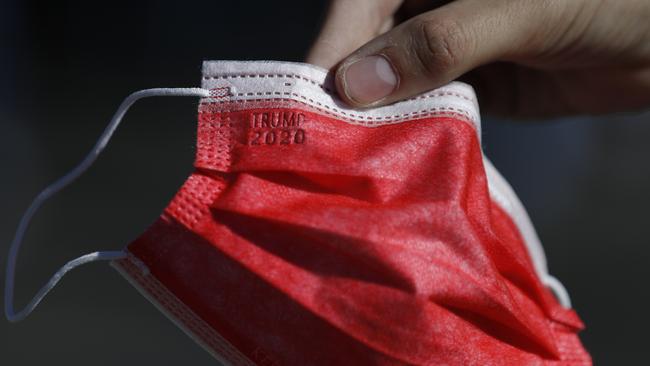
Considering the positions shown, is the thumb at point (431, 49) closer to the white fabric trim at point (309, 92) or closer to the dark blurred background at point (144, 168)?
the white fabric trim at point (309, 92)

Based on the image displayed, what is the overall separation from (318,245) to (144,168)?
241 cm

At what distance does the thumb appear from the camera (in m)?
1.04

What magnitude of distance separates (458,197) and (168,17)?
13.9ft

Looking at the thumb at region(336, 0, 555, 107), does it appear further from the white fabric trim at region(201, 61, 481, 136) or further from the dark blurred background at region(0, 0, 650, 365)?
the dark blurred background at region(0, 0, 650, 365)

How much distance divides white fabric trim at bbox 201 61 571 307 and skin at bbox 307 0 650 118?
0.02m

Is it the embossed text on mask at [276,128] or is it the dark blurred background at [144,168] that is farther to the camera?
the dark blurred background at [144,168]

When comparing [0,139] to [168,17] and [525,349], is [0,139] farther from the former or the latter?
[525,349]

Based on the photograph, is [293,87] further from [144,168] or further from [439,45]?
[144,168]

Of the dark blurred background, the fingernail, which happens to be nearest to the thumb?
the fingernail

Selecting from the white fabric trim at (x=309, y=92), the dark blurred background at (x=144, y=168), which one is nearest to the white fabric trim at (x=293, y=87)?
the white fabric trim at (x=309, y=92)

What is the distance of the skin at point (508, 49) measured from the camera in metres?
1.07

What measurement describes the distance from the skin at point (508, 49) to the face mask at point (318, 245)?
107mm

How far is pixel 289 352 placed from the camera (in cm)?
94

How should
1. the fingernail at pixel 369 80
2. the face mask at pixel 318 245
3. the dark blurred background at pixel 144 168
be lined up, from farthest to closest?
the dark blurred background at pixel 144 168 < the fingernail at pixel 369 80 < the face mask at pixel 318 245
